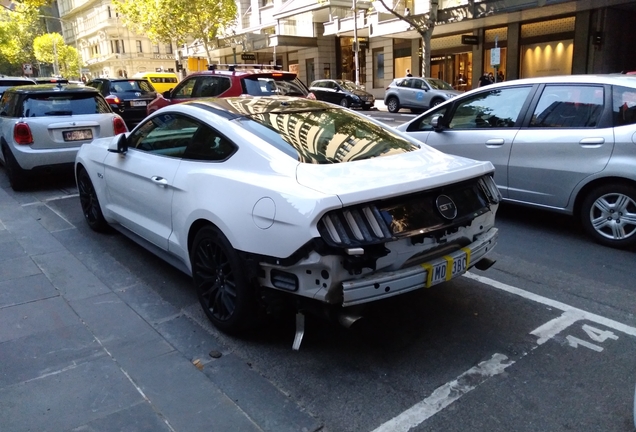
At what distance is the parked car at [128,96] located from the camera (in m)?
15.7

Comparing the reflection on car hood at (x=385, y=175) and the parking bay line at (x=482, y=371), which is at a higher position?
the reflection on car hood at (x=385, y=175)

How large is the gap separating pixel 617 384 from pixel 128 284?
12.5ft

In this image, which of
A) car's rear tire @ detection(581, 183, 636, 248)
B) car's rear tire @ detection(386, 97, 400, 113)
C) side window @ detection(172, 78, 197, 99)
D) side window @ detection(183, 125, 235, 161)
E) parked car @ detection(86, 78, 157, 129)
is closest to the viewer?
side window @ detection(183, 125, 235, 161)

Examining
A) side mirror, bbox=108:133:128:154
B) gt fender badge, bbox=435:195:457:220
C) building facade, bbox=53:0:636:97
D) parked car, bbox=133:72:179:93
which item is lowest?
gt fender badge, bbox=435:195:457:220

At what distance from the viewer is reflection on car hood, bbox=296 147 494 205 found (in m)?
3.12

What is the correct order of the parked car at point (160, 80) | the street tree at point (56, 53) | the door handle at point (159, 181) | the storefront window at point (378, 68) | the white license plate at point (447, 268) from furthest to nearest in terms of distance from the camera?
the street tree at point (56, 53)
the storefront window at point (378, 68)
the parked car at point (160, 80)
the door handle at point (159, 181)
the white license plate at point (447, 268)

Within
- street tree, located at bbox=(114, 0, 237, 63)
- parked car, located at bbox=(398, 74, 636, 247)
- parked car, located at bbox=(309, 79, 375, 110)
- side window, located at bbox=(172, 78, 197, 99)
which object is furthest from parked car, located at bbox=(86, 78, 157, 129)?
street tree, located at bbox=(114, 0, 237, 63)

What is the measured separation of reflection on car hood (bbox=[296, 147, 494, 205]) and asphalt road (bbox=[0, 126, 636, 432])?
1.09 m

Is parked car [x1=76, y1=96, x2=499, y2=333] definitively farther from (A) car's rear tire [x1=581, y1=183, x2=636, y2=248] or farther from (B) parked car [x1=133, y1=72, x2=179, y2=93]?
(B) parked car [x1=133, y1=72, x2=179, y2=93]

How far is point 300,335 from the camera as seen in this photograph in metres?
3.49

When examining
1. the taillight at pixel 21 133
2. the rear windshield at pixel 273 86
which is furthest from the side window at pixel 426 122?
the taillight at pixel 21 133

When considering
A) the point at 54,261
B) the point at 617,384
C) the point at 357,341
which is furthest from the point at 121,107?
the point at 617,384

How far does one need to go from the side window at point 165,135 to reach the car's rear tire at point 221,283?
96cm

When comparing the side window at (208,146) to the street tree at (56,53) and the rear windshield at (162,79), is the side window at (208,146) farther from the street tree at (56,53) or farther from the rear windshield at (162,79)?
the street tree at (56,53)
